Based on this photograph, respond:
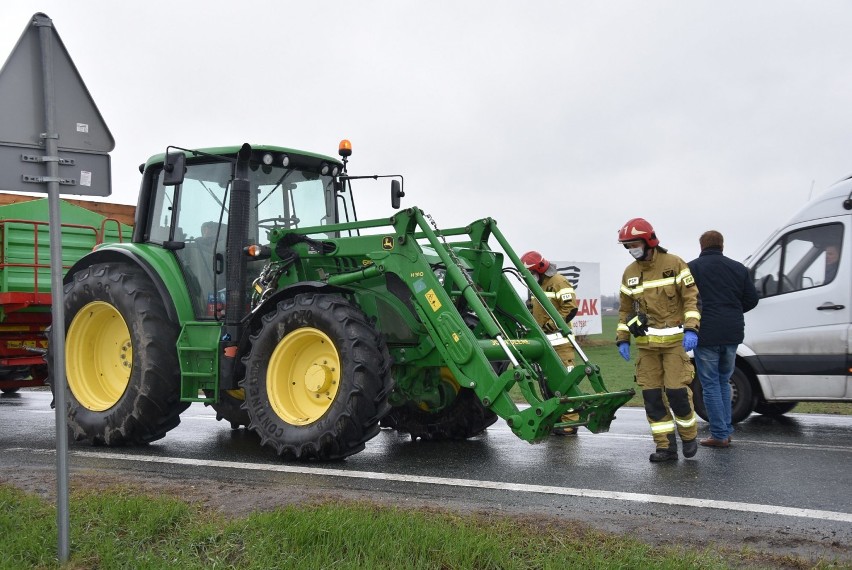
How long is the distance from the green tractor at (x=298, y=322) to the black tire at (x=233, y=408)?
0.02m

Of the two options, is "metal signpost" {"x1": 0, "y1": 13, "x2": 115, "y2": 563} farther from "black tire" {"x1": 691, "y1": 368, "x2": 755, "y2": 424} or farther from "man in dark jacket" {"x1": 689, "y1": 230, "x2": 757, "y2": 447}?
"black tire" {"x1": 691, "y1": 368, "x2": 755, "y2": 424}

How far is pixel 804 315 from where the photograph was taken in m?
9.12

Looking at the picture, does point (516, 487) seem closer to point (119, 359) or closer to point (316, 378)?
point (316, 378)

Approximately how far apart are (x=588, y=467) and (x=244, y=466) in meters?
2.64

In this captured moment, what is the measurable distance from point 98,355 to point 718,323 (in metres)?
5.92

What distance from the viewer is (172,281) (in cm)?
807

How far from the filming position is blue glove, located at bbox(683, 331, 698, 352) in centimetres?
714

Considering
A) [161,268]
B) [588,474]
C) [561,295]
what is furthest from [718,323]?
[161,268]

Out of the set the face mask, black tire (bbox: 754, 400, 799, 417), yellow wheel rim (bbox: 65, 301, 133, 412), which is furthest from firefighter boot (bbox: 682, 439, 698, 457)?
yellow wheel rim (bbox: 65, 301, 133, 412)

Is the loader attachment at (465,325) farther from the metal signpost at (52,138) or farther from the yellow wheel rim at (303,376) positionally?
the metal signpost at (52,138)

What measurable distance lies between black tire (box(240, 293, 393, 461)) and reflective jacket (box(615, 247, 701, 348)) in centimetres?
225

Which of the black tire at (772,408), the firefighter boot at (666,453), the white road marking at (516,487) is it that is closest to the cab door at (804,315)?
the black tire at (772,408)

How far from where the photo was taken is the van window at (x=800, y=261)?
9062mm

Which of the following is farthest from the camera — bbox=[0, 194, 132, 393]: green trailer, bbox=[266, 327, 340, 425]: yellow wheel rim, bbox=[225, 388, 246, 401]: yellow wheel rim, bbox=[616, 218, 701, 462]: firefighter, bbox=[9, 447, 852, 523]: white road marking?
bbox=[0, 194, 132, 393]: green trailer
